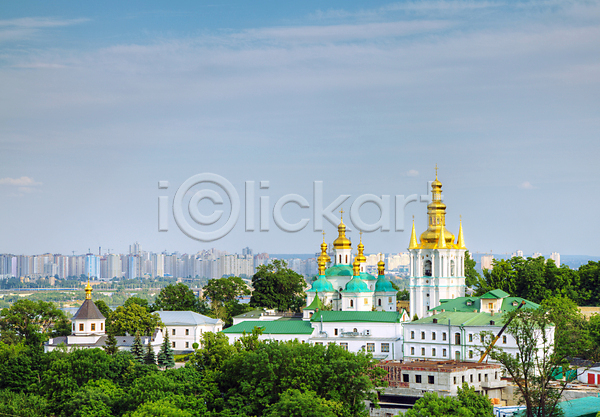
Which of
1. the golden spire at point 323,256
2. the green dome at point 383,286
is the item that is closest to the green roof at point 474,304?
the green dome at point 383,286

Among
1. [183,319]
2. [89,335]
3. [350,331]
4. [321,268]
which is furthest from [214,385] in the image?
[321,268]

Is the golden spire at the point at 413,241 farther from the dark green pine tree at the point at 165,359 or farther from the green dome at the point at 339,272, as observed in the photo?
the dark green pine tree at the point at 165,359

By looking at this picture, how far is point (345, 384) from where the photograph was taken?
34.7 m

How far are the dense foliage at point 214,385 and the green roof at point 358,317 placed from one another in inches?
319

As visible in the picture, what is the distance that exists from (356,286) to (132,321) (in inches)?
563

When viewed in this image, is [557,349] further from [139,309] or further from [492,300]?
[139,309]

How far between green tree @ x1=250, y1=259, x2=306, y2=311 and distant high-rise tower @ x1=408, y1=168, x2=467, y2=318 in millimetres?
13064

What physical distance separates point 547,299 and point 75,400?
100 ft

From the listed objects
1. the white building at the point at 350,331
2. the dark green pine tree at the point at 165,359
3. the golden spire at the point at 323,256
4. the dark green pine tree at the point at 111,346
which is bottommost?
the dark green pine tree at the point at 165,359

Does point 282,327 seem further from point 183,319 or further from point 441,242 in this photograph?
point 441,242

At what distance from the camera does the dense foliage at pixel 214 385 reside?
34.3 metres

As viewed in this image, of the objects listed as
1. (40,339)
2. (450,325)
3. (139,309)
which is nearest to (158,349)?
(139,309)

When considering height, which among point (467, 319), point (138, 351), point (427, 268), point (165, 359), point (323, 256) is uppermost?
point (323, 256)

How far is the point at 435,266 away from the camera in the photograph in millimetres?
55188
